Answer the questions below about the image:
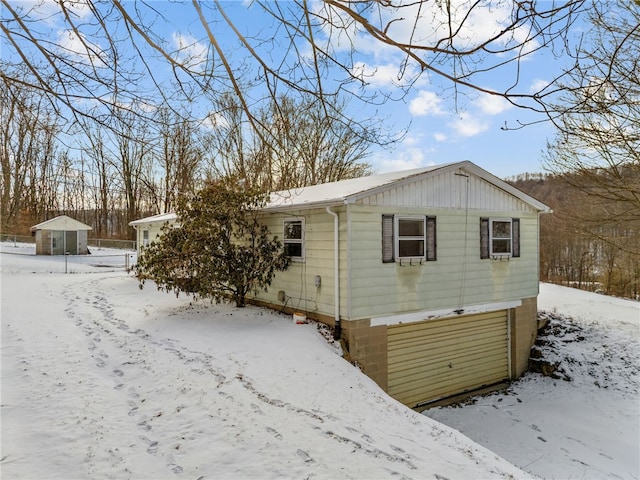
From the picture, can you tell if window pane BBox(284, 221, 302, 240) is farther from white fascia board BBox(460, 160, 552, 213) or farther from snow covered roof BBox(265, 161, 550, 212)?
white fascia board BBox(460, 160, 552, 213)

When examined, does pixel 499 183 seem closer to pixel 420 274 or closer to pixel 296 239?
pixel 420 274

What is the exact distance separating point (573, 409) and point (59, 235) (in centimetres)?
2736

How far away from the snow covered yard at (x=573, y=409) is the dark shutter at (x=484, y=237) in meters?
3.52

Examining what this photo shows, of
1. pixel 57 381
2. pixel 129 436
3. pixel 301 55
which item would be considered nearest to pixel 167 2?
pixel 301 55

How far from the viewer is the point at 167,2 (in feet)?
11.5

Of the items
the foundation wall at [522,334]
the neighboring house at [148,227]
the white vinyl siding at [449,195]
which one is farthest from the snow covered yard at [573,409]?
the neighboring house at [148,227]

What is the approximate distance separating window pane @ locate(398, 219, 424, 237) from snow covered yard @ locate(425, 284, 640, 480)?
4.00 meters

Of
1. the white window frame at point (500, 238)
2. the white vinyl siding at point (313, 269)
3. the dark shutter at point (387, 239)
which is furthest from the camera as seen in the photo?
the white window frame at point (500, 238)

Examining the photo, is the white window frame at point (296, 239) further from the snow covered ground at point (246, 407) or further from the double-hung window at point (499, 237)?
the double-hung window at point (499, 237)

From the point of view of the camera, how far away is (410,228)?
903 centimetres

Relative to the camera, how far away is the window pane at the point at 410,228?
8.90 m

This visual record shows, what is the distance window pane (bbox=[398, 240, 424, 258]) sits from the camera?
29.2 ft

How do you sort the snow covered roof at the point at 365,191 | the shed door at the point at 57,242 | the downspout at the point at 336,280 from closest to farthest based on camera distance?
the snow covered roof at the point at 365,191 < the downspout at the point at 336,280 < the shed door at the point at 57,242

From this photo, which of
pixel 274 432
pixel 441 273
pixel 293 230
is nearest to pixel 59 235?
pixel 293 230
